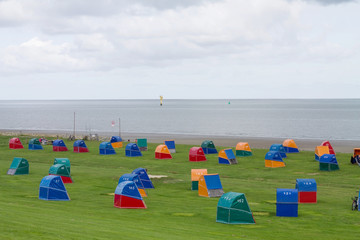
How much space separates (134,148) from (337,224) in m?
47.8

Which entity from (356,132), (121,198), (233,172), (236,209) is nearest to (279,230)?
(236,209)

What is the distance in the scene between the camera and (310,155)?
246ft

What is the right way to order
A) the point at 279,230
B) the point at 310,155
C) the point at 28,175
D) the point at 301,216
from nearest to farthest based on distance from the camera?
1. the point at 279,230
2. the point at 301,216
3. the point at 28,175
4. the point at 310,155

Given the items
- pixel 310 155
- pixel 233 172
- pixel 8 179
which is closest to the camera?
pixel 8 179

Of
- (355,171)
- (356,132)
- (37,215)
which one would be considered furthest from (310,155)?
(356,132)

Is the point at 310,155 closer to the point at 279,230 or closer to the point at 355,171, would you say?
the point at 355,171

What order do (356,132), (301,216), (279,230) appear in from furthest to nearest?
1. (356,132)
2. (301,216)
3. (279,230)

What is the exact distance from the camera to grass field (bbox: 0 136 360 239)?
26.5 meters

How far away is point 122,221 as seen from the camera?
100ft

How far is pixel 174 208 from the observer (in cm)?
3631

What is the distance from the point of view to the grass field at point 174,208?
26.5m

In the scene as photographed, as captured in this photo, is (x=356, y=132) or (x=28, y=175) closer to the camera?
(x=28, y=175)

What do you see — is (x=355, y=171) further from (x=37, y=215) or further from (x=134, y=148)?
(x=37, y=215)

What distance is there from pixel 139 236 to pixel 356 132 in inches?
5158
